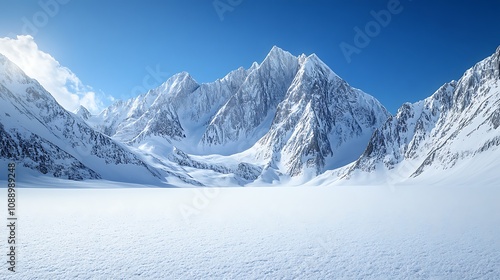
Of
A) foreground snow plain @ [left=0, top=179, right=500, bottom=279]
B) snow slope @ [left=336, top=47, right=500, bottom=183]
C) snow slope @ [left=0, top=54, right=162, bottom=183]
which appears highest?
snow slope @ [left=0, top=54, right=162, bottom=183]

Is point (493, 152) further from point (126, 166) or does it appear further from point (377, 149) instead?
point (126, 166)

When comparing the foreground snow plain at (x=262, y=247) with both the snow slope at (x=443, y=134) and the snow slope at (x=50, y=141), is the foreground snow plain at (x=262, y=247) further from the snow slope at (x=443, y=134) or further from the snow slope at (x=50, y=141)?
the snow slope at (x=50, y=141)

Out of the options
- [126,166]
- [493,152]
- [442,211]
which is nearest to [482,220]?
[442,211]

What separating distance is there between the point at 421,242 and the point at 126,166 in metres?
160

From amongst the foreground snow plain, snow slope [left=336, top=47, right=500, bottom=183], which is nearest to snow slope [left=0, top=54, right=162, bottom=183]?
the foreground snow plain

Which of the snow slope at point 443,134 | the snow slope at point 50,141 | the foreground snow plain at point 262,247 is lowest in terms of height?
the foreground snow plain at point 262,247

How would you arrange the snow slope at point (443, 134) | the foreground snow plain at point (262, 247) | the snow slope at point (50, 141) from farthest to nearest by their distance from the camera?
the snow slope at point (443, 134), the snow slope at point (50, 141), the foreground snow plain at point (262, 247)

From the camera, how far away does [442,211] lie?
58.9ft

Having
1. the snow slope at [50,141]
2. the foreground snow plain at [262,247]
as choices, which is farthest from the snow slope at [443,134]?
the snow slope at [50,141]

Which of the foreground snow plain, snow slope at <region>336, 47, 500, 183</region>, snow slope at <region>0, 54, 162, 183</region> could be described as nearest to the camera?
the foreground snow plain

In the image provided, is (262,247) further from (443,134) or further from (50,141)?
(443,134)

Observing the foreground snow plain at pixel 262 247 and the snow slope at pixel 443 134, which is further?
the snow slope at pixel 443 134

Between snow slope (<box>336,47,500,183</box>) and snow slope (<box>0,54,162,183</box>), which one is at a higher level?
snow slope (<box>0,54,162,183</box>)

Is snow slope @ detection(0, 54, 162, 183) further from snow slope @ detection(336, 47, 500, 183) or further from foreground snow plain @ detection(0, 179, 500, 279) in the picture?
snow slope @ detection(336, 47, 500, 183)
